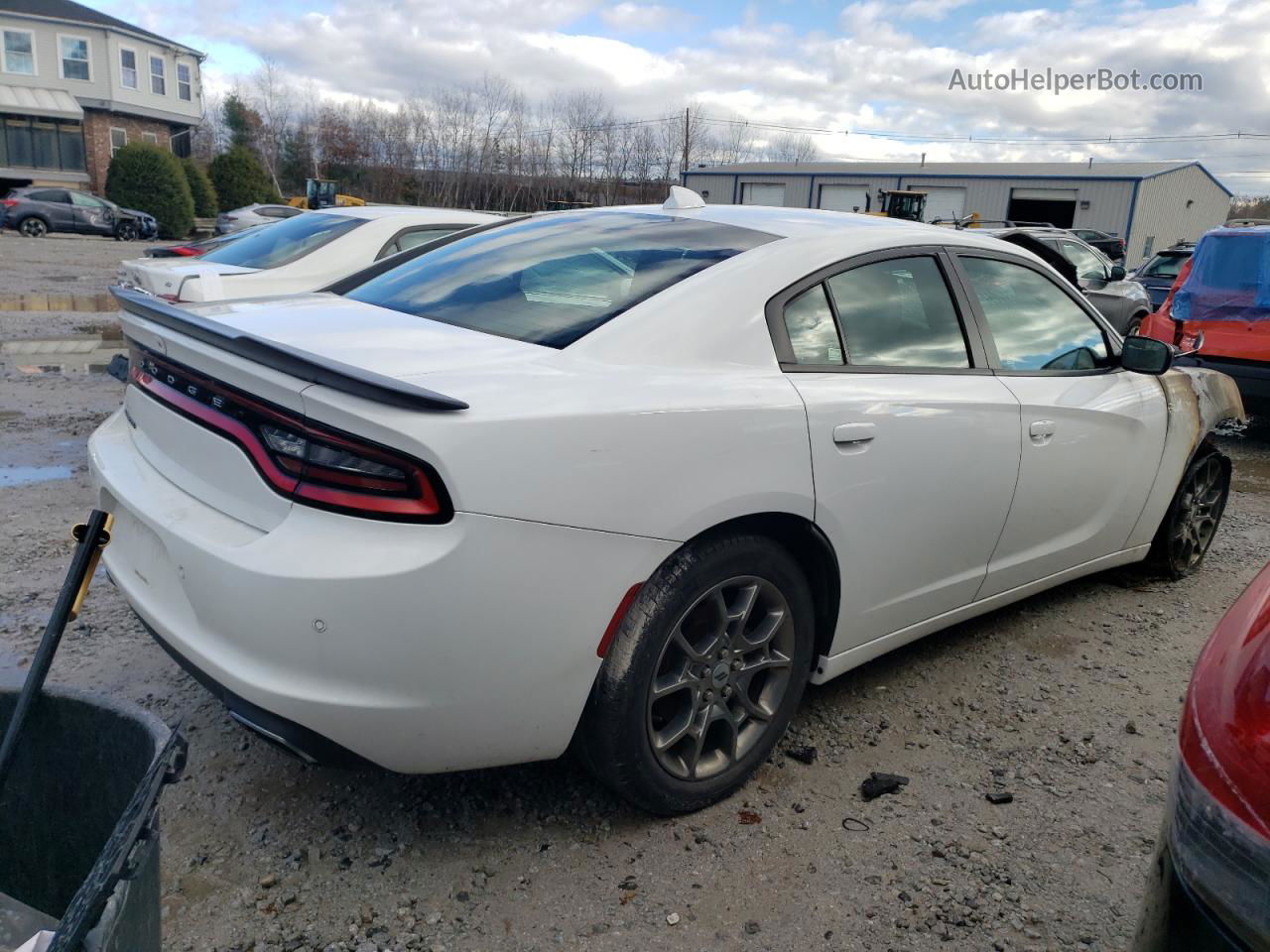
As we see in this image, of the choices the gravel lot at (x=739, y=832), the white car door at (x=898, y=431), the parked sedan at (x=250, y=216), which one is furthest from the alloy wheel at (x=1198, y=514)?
the parked sedan at (x=250, y=216)

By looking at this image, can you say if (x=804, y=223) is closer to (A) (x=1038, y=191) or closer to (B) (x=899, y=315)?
(B) (x=899, y=315)

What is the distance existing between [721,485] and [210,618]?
123cm

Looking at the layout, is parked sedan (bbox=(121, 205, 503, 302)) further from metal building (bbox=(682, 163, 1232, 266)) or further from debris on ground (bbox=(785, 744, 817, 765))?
metal building (bbox=(682, 163, 1232, 266))

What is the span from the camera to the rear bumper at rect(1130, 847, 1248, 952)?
1373 mm

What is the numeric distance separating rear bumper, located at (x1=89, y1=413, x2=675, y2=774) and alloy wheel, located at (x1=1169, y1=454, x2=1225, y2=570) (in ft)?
10.9

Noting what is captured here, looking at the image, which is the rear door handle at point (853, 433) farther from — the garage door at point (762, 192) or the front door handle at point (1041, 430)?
the garage door at point (762, 192)

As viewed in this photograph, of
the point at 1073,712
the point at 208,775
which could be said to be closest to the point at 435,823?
the point at 208,775

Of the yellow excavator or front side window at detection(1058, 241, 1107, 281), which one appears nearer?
front side window at detection(1058, 241, 1107, 281)

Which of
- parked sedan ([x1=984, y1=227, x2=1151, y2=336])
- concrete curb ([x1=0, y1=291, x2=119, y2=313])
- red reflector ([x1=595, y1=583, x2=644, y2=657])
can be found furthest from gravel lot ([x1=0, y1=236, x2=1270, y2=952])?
concrete curb ([x1=0, y1=291, x2=119, y2=313])

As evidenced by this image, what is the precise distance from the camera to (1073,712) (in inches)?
136

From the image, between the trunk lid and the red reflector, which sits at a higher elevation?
the trunk lid

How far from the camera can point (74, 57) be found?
39.7 m

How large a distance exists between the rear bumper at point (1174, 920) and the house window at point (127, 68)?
158ft

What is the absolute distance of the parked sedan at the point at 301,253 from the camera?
6327mm
